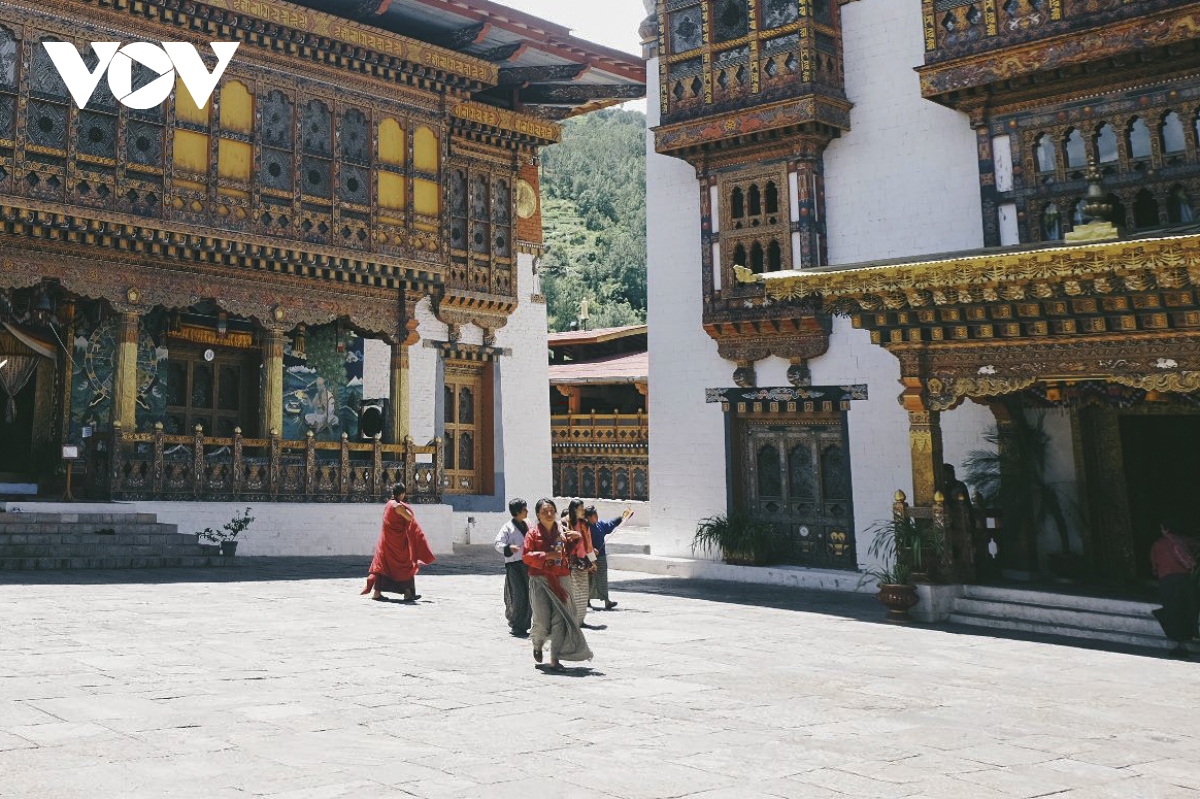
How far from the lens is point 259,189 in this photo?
59.4 ft

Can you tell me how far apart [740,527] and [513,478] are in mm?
8672

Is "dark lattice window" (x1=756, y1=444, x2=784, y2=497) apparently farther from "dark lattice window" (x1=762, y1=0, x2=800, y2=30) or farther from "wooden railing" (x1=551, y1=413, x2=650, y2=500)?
"wooden railing" (x1=551, y1=413, x2=650, y2=500)

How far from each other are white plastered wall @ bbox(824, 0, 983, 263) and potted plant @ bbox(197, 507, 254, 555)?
1042 centimetres

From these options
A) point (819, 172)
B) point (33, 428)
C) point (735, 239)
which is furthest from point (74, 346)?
point (819, 172)

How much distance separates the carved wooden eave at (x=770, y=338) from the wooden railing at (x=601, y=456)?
494 inches

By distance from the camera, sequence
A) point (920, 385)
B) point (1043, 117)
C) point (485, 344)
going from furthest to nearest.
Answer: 1. point (485, 344)
2. point (1043, 117)
3. point (920, 385)

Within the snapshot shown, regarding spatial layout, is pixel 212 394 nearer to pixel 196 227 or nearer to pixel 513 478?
pixel 196 227

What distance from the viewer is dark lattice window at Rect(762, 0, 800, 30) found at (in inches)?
613

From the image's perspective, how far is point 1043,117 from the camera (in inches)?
524

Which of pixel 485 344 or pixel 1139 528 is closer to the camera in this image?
pixel 1139 528

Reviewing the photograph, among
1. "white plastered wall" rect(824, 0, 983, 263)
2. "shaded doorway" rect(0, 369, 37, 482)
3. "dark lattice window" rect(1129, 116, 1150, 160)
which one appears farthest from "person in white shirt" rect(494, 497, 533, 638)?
"shaded doorway" rect(0, 369, 37, 482)

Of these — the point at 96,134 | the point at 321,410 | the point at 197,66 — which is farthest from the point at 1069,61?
the point at 321,410

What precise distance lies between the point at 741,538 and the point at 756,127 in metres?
6.32

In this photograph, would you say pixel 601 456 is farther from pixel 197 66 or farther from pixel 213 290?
pixel 197 66
